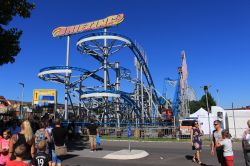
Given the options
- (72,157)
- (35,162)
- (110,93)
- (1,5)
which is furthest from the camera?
(110,93)

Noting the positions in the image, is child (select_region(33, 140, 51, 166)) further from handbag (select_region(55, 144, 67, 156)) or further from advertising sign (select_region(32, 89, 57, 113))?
advertising sign (select_region(32, 89, 57, 113))

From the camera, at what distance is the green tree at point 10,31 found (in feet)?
44.5

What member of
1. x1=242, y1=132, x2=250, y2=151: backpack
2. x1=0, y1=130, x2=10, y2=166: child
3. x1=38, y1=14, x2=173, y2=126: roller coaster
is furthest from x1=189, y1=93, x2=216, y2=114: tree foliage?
x1=0, y1=130, x2=10, y2=166: child

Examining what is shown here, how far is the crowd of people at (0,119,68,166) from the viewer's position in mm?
5895

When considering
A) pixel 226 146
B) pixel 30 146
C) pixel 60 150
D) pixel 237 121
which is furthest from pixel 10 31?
pixel 237 121

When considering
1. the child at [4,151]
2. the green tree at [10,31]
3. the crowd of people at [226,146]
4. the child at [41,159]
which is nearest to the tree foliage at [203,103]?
the green tree at [10,31]

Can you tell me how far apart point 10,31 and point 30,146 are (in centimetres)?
857

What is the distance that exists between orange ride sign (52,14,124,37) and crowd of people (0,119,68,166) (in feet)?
114

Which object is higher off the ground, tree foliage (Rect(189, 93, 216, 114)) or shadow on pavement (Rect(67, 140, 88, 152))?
tree foliage (Rect(189, 93, 216, 114))

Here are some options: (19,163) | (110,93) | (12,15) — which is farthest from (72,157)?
(110,93)

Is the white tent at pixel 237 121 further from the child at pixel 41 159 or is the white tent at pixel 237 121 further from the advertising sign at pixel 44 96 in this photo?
the advertising sign at pixel 44 96

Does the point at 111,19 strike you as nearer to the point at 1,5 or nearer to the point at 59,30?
the point at 59,30

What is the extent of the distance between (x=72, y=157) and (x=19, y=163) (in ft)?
34.4

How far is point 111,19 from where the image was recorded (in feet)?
144
